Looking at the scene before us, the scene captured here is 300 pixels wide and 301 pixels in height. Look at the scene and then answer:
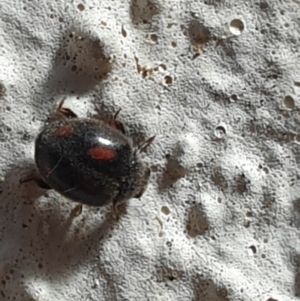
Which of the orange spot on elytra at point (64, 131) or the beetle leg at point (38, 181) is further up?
the orange spot on elytra at point (64, 131)

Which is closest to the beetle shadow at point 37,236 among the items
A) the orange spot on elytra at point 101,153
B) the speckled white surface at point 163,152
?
the speckled white surface at point 163,152

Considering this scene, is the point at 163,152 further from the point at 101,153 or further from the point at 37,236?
the point at 37,236

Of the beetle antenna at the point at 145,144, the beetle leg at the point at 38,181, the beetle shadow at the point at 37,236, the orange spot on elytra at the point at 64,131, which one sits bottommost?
the beetle shadow at the point at 37,236

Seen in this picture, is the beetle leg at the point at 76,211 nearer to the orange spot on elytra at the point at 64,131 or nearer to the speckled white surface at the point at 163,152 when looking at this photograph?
the speckled white surface at the point at 163,152

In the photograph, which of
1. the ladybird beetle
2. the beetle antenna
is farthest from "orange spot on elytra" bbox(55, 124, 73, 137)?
the beetle antenna

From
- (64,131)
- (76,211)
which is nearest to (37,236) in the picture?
(76,211)

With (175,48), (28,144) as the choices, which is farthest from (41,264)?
(175,48)
